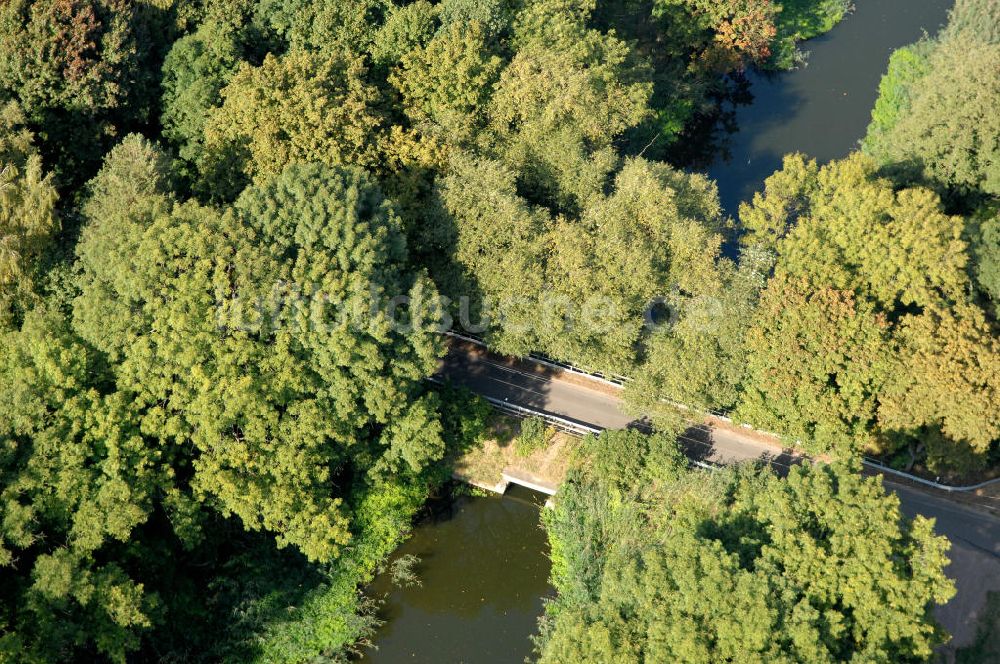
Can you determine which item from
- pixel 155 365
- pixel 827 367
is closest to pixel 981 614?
pixel 827 367

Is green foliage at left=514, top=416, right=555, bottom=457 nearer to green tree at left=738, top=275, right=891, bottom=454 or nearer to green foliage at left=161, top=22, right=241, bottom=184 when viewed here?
green tree at left=738, top=275, right=891, bottom=454

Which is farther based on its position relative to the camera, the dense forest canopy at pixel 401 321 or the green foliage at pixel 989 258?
the green foliage at pixel 989 258

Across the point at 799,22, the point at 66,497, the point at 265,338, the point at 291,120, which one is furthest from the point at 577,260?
the point at 799,22

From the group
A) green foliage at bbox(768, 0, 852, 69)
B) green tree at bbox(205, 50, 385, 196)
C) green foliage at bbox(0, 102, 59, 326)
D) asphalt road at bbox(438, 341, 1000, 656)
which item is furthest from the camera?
green foliage at bbox(768, 0, 852, 69)

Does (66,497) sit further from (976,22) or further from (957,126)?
(976,22)

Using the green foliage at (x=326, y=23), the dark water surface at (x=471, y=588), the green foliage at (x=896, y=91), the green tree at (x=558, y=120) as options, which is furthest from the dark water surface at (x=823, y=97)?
the dark water surface at (x=471, y=588)

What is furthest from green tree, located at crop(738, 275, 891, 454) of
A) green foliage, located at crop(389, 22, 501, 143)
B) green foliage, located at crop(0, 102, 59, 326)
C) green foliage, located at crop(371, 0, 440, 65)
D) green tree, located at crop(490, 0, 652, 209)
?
green foliage, located at crop(0, 102, 59, 326)

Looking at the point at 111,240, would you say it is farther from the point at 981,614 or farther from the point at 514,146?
the point at 981,614

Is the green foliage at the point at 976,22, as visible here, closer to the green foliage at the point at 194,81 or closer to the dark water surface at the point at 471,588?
the dark water surface at the point at 471,588
